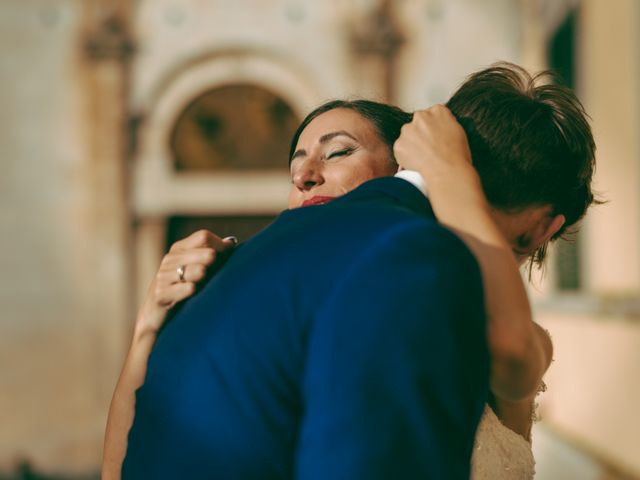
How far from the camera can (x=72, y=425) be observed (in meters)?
10.6

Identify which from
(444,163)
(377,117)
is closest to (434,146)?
(444,163)

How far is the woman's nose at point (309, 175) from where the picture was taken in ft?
6.81

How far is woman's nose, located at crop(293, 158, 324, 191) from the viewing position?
2076mm

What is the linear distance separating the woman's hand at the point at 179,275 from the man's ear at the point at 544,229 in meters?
0.56

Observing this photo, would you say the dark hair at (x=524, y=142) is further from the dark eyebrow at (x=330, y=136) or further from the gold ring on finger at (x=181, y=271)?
the gold ring on finger at (x=181, y=271)

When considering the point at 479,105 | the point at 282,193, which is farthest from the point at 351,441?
the point at 282,193

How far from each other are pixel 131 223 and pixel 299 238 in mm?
9762

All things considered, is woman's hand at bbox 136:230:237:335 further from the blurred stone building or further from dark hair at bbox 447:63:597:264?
the blurred stone building

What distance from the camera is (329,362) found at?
1.19m

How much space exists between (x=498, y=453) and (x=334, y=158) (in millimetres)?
713

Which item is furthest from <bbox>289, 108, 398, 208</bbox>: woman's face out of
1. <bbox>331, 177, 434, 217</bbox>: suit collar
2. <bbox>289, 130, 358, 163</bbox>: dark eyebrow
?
<bbox>331, 177, 434, 217</bbox>: suit collar

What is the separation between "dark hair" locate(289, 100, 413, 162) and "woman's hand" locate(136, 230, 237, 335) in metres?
0.49

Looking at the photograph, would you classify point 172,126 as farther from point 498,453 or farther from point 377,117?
point 498,453

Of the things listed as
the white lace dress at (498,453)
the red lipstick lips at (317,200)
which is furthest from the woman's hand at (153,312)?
the white lace dress at (498,453)
